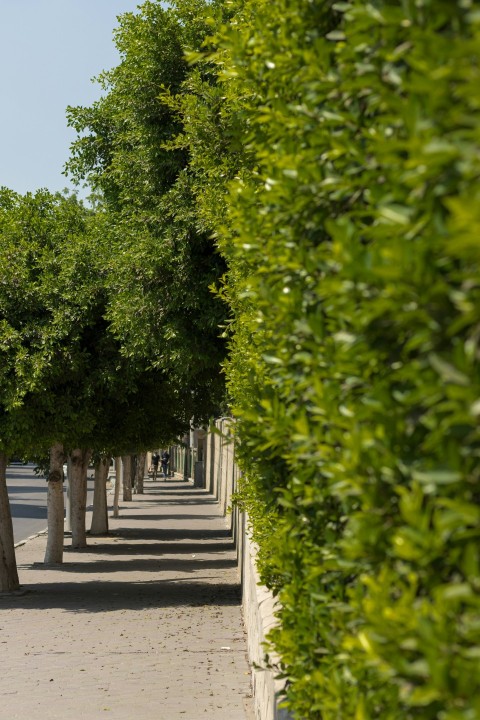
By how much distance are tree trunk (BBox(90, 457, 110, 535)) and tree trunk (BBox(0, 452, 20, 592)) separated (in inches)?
466

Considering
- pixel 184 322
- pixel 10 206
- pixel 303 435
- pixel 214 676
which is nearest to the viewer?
pixel 303 435

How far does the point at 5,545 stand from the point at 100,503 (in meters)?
13.8

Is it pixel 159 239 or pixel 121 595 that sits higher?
pixel 159 239

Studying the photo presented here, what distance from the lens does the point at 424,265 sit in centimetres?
188

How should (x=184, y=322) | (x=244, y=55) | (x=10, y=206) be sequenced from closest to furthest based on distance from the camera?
1. (x=244, y=55)
2. (x=184, y=322)
3. (x=10, y=206)

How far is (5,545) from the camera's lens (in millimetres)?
18359

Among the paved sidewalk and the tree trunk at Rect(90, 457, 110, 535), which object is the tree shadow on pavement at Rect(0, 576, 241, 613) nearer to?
the paved sidewalk

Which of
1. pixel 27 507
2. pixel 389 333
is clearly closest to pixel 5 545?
pixel 389 333

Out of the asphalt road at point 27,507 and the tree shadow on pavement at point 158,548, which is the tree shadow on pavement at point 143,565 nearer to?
the tree shadow on pavement at point 158,548

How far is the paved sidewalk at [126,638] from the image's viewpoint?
32.3 feet

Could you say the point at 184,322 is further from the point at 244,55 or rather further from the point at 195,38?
the point at 244,55

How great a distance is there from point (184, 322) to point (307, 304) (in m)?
13.3

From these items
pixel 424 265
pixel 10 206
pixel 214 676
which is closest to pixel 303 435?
pixel 424 265

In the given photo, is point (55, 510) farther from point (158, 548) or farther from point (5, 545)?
point (5, 545)
